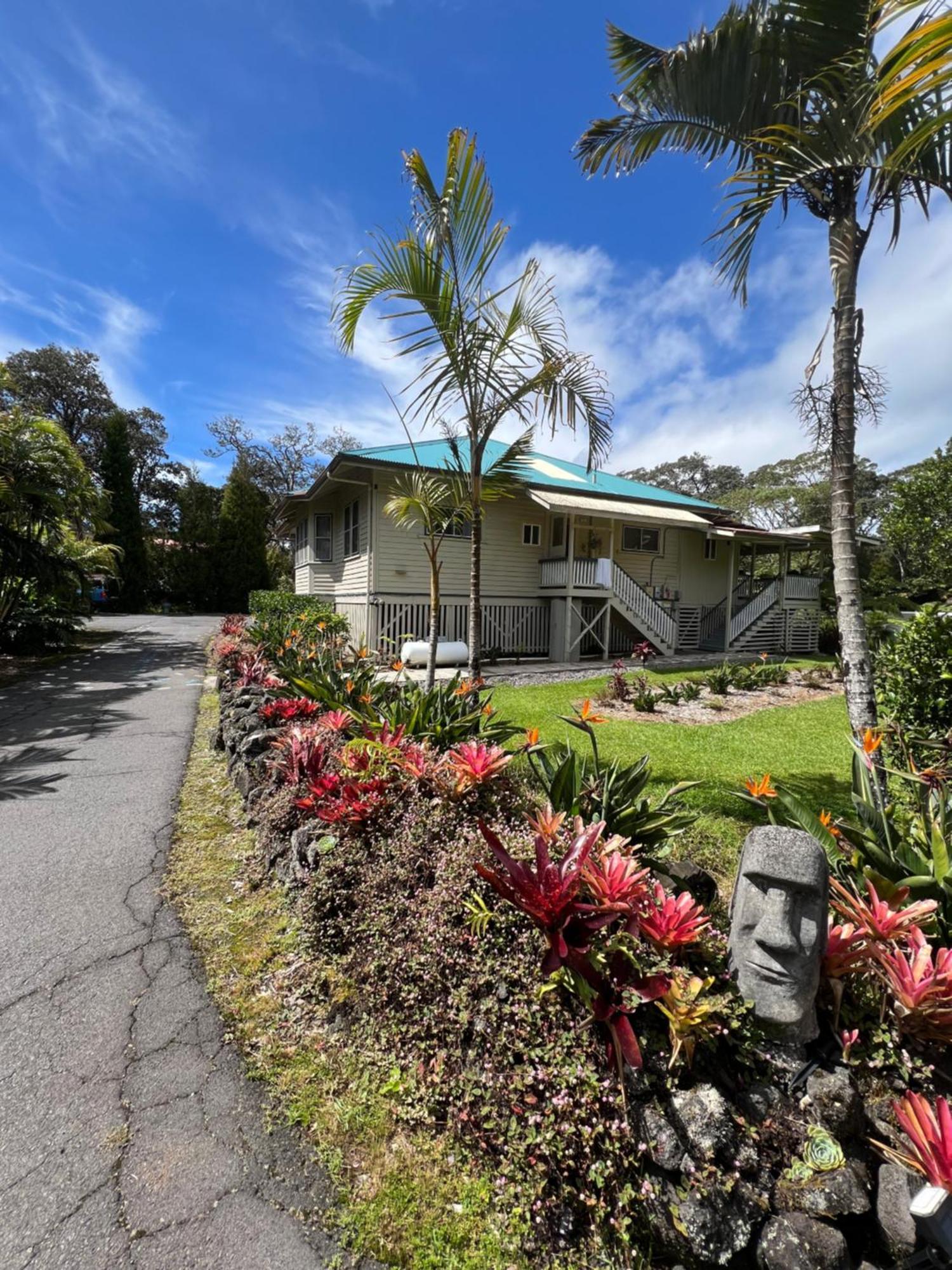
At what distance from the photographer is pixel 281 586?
101ft

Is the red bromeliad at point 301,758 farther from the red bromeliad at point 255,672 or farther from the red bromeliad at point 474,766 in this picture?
the red bromeliad at point 255,672

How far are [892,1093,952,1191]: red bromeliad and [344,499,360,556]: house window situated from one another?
44.1ft

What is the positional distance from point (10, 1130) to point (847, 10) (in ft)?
22.4

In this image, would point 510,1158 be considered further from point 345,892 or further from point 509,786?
point 509,786

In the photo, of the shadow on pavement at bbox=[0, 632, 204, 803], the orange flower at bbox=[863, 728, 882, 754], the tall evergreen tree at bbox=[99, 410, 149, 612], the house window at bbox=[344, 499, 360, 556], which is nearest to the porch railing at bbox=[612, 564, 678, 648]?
the house window at bbox=[344, 499, 360, 556]

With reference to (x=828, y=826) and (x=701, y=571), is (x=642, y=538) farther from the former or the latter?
(x=828, y=826)

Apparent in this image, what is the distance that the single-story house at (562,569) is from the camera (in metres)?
12.9

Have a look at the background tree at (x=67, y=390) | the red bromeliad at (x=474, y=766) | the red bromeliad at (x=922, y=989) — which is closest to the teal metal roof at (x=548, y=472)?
the red bromeliad at (x=474, y=766)

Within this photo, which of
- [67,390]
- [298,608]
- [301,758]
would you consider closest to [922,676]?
[301,758]

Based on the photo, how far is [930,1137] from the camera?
135 centimetres

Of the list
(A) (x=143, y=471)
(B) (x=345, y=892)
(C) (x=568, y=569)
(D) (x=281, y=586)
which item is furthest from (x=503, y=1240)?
(A) (x=143, y=471)

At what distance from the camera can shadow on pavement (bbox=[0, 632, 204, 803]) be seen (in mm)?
5371

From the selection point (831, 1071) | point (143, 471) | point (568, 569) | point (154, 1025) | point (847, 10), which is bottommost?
point (154, 1025)

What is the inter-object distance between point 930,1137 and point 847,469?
11.3 ft
